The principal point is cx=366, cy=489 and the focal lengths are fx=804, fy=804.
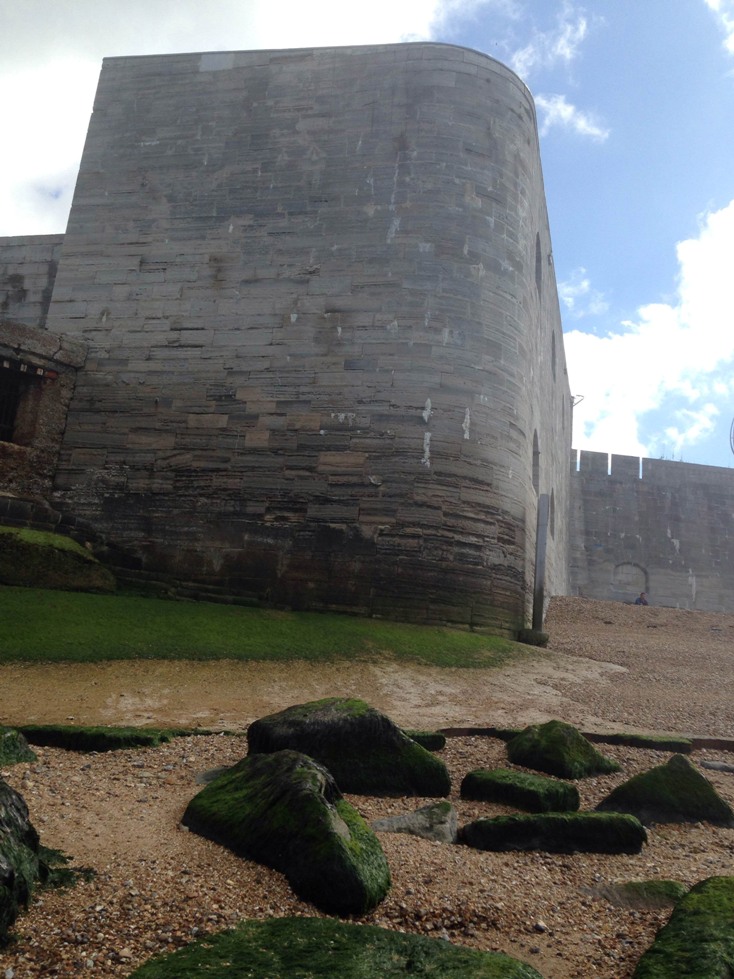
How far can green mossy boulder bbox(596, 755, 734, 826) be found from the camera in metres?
4.87

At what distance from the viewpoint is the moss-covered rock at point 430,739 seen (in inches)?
237

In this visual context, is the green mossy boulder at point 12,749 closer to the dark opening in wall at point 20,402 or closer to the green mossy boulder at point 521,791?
A: the green mossy boulder at point 521,791

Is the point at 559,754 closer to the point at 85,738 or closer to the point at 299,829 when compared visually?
the point at 299,829

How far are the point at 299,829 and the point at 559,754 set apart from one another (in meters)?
2.88

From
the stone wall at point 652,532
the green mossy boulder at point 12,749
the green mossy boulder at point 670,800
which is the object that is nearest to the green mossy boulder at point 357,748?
the green mossy boulder at point 670,800

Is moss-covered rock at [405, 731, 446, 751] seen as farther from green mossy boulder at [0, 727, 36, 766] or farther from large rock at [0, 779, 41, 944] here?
large rock at [0, 779, 41, 944]

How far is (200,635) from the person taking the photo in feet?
29.3

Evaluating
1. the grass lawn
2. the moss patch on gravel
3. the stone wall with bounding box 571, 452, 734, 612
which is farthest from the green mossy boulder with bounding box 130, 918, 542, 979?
the stone wall with bounding box 571, 452, 734, 612

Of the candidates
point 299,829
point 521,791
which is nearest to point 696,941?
point 299,829

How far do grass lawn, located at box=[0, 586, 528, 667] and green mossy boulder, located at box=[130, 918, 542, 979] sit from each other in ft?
18.2

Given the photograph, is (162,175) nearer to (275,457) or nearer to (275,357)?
→ (275,357)

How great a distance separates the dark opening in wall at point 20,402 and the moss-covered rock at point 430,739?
820 cm

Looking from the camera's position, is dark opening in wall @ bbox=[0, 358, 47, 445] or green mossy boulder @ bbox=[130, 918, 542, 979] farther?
dark opening in wall @ bbox=[0, 358, 47, 445]

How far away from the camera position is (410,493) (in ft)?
36.1
